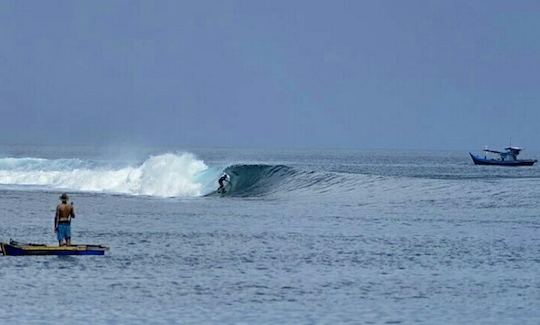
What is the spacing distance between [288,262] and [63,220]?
260 inches

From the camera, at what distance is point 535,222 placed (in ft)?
150

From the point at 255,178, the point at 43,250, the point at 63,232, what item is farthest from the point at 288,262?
the point at 255,178

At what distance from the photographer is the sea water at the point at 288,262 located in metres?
23.6

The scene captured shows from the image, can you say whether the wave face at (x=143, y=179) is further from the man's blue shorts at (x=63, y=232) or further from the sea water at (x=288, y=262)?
the man's blue shorts at (x=63, y=232)

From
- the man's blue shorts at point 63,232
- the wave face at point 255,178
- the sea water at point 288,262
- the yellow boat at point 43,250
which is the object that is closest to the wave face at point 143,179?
the wave face at point 255,178

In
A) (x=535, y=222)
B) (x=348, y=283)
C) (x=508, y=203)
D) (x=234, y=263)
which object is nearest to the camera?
(x=348, y=283)

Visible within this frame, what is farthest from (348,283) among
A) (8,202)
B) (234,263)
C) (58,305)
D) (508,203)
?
(8,202)

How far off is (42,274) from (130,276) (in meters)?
2.19

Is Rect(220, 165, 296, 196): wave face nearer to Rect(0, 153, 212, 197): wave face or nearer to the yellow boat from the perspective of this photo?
Rect(0, 153, 212, 197): wave face

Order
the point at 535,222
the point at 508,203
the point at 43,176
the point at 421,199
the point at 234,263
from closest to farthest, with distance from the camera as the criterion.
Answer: the point at 234,263, the point at 535,222, the point at 508,203, the point at 421,199, the point at 43,176

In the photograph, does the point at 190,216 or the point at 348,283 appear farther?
the point at 190,216

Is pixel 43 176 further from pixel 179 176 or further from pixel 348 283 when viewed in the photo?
pixel 348 283

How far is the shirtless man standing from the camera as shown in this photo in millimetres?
33344

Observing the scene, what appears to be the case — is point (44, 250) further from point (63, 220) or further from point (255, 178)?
point (255, 178)
